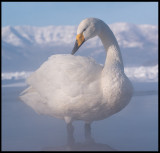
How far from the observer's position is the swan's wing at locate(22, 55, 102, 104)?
285cm

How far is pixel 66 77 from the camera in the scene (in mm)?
2992

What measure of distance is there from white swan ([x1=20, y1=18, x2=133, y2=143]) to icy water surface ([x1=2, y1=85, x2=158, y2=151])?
21cm

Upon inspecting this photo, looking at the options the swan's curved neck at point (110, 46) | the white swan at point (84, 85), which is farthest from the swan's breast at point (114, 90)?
the swan's curved neck at point (110, 46)

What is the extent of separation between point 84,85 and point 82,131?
2.34ft

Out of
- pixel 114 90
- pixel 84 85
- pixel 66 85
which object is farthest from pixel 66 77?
pixel 114 90

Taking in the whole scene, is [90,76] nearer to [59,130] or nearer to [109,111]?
[109,111]

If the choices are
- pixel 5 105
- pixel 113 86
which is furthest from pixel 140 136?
pixel 5 105

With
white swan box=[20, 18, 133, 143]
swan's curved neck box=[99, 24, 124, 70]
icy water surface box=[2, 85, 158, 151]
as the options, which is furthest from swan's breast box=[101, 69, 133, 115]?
icy water surface box=[2, 85, 158, 151]

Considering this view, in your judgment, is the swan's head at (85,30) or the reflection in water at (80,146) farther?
the swan's head at (85,30)

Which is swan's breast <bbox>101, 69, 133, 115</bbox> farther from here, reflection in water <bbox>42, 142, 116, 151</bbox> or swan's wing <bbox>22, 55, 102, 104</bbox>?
reflection in water <bbox>42, 142, 116, 151</bbox>

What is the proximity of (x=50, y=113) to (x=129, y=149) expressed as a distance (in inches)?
34.5

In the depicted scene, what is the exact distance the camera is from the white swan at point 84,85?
2.81m

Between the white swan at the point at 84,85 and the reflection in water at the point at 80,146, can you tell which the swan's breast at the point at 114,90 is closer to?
the white swan at the point at 84,85

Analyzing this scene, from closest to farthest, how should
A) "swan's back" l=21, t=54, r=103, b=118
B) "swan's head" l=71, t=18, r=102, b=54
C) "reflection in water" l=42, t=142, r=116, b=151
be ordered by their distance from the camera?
"reflection in water" l=42, t=142, r=116, b=151 < "swan's back" l=21, t=54, r=103, b=118 < "swan's head" l=71, t=18, r=102, b=54
